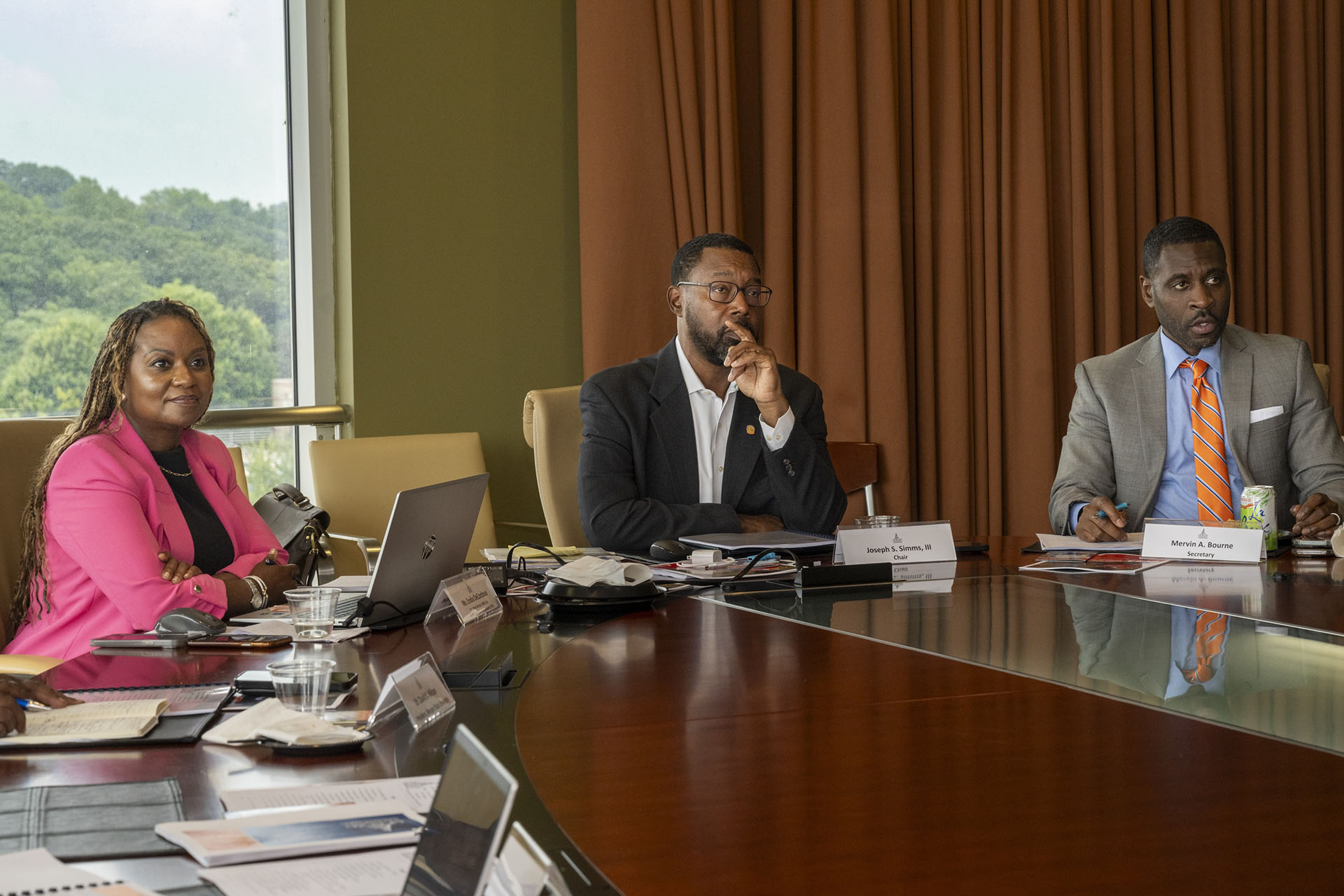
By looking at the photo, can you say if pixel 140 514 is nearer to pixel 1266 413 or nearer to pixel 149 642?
pixel 149 642

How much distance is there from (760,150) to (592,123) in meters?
0.65

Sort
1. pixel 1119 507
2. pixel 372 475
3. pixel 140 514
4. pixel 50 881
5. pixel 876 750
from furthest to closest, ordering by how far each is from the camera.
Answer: pixel 372 475 → pixel 1119 507 → pixel 140 514 → pixel 876 750 → pixel 50 881

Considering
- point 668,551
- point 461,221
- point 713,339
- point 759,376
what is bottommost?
point 668,551

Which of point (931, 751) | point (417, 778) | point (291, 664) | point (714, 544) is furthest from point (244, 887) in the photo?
point (714, 544)

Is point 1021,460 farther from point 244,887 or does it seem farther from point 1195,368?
point 244,887

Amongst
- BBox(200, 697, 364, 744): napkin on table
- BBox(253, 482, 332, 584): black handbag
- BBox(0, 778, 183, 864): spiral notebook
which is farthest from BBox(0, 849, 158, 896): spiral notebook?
BBox(253, 482, 332, 584): black handbag

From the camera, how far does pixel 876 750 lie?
119 centimetres

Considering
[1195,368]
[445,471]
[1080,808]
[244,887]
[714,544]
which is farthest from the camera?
[445,471]

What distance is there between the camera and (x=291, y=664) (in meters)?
1.38

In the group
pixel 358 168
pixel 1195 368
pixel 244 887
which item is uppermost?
pixel 358 168

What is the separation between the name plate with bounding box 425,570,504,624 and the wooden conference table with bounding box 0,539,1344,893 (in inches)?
1.5

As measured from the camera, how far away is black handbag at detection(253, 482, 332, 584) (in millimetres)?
2824

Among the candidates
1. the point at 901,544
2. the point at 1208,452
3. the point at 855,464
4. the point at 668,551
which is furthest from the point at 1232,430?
the point at 668,551

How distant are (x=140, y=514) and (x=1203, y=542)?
2.13m
